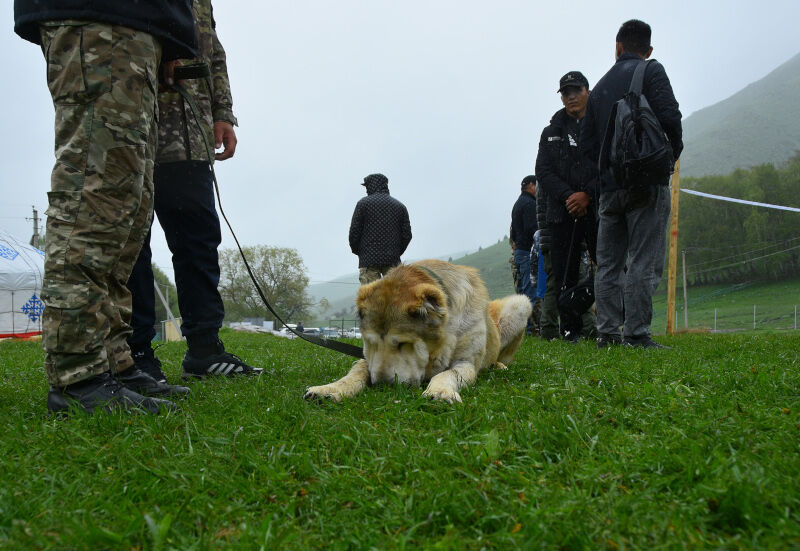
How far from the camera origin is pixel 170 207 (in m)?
3.69

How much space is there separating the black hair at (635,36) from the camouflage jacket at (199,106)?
4356mm

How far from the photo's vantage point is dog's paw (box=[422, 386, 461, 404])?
2611mm

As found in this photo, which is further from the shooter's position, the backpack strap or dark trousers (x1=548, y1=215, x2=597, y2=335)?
dark trousers (x1=548, y1=215, x2=597, y2=335)

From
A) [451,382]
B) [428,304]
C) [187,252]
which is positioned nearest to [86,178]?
[187,252]

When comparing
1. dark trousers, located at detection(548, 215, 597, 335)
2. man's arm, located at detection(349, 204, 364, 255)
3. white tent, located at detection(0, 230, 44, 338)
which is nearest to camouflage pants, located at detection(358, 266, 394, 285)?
man's arm, located at detection(349, 204, 364, 255)

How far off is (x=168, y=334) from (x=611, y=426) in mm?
40373

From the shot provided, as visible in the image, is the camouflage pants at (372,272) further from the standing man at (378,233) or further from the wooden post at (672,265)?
the wooden post at (672,265)

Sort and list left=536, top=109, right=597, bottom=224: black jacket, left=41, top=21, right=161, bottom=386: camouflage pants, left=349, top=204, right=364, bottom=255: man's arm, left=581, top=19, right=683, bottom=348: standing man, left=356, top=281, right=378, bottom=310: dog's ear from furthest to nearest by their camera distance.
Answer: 1. left=349, top=204, right=364, bottom=255: man's arm
2. left=536, top=109, right=597, bottom=224: black jacket
3. left=581, top=19, right=683, bottom=348: standing man
4. left=356, top=281, right=378, bottom=310: dog's ear
5. left=41, top=21, right=161, bottom=386: camouflage pants

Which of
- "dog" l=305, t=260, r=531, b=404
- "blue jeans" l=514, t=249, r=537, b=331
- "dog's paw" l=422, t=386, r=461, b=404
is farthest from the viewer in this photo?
"blue jeans" l=514, t=249, r=537, b=331

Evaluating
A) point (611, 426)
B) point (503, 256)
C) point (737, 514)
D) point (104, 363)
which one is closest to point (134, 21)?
point (104, 363)

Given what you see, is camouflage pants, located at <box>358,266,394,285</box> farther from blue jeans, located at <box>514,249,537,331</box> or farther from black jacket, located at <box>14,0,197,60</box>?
black jacket, located at <box>14,0,197,60</box>

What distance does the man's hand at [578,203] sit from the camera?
623 centimetres

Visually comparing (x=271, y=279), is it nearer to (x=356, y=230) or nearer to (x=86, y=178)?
(x=356, y=230)

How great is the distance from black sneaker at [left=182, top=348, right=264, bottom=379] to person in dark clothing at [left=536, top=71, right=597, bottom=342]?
4.54 meters
